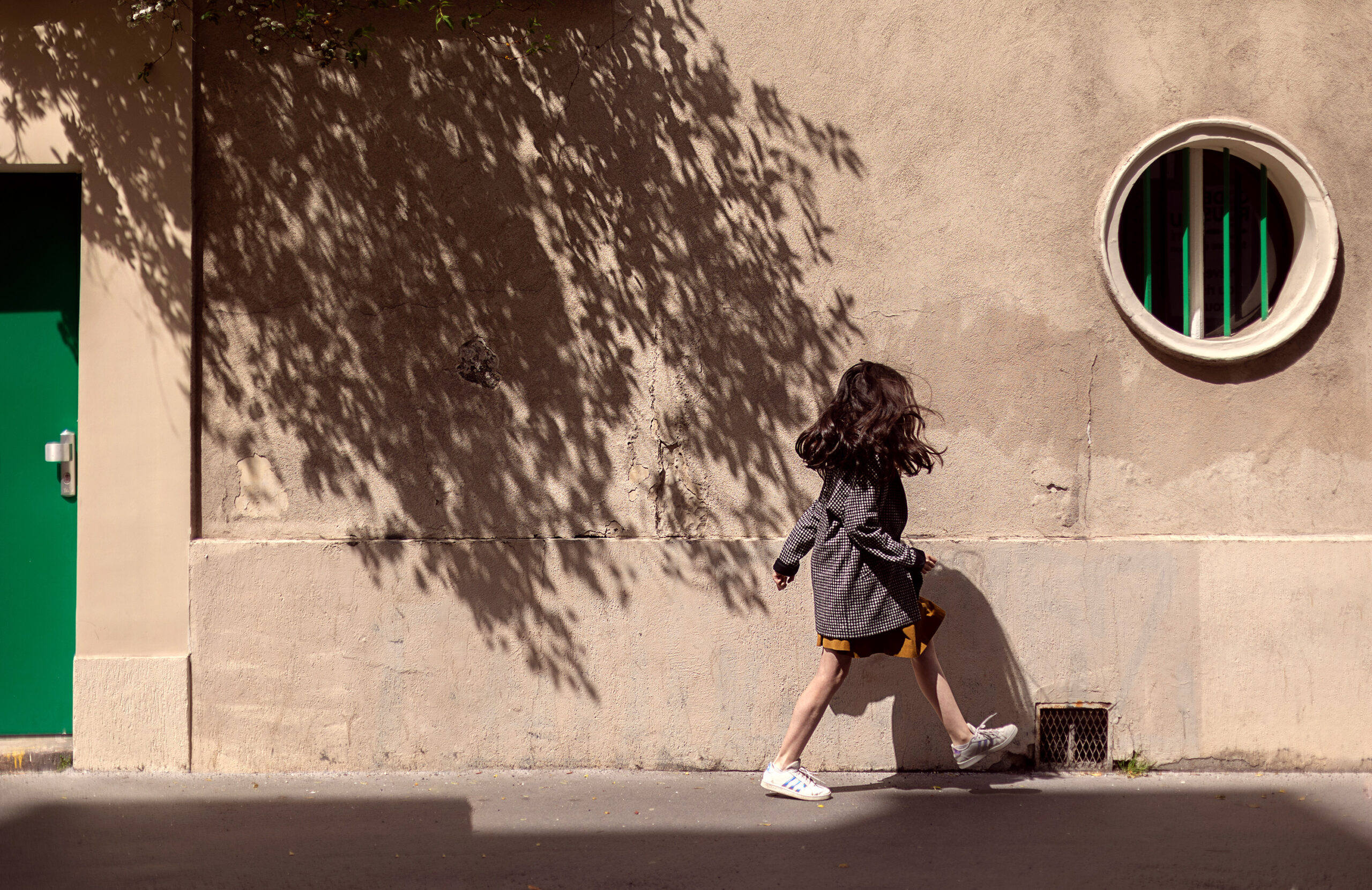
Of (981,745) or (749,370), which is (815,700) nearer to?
(981,745)

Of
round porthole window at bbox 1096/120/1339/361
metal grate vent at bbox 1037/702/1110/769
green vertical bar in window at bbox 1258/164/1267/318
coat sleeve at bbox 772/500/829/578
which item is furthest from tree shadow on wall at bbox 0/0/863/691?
green vertical bar in window at bbox 1258/164/1267/318

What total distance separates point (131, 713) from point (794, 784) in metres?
2.93

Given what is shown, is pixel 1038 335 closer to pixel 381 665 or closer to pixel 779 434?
pixel 779 434

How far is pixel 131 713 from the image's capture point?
15.9 feet

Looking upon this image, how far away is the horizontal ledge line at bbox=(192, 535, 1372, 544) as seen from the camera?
16.2 ft

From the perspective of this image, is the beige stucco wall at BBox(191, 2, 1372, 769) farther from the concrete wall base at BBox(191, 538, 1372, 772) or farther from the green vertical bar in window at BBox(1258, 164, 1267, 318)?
the green vertical bar in window at BBox(1258, 164, 1267, 318)

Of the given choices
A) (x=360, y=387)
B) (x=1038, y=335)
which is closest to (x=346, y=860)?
(x=360, y=387)

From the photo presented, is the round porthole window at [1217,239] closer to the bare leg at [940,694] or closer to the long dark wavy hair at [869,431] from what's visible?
the long dark wavy hair at [869,431]

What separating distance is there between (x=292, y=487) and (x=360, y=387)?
0.55 meters

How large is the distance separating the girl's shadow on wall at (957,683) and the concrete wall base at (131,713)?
294 cm

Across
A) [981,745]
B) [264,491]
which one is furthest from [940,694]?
[264,491]

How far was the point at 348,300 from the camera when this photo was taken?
16.4 feet

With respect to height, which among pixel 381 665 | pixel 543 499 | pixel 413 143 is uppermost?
pixel 413 143

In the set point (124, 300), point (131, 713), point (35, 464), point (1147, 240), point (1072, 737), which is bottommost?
point (1072, 737)
